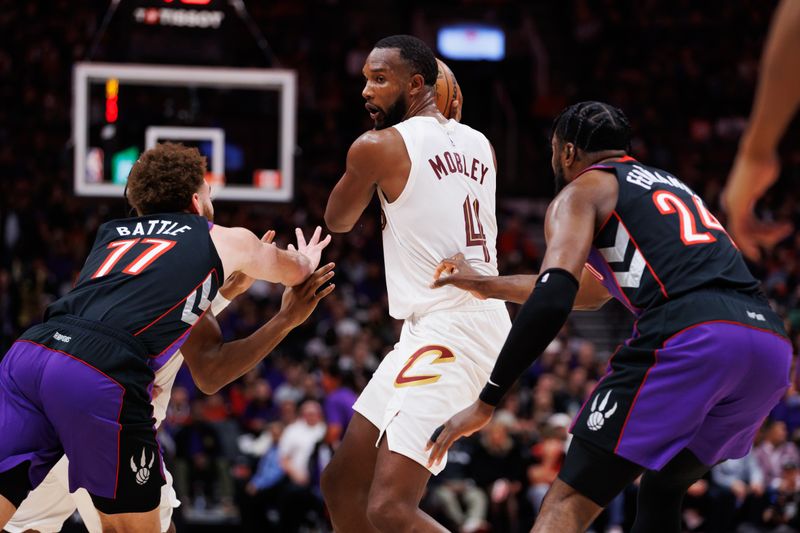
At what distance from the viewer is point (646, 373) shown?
398 centimetres

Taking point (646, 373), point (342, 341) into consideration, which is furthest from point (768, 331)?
point (342, 341)

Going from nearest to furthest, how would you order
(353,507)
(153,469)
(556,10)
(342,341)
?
(153,469)
(353,507)
(342,341)
(556,10)

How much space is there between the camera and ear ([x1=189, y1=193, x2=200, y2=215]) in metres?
4.93

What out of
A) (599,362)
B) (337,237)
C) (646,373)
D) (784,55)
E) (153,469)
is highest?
(784,55)

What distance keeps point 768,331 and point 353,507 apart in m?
1.99

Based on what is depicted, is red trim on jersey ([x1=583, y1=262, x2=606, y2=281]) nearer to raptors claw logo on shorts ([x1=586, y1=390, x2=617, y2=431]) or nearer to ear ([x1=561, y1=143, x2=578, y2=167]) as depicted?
ear ([x1=561, y1=143, x2=578, y2=167])

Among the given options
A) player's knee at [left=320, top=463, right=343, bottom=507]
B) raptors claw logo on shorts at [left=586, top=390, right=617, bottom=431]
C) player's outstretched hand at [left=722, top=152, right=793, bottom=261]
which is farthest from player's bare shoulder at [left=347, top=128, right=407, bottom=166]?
player's outstretched hand at [left=722, top=152, right=793, bottom=261]

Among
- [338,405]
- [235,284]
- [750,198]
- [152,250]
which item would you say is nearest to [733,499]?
[338,405]

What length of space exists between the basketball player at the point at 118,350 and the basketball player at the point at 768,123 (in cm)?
237

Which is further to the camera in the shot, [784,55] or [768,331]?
[768,331]

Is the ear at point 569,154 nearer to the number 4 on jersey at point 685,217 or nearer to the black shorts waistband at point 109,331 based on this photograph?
the number 4 on jersey at point 685,217

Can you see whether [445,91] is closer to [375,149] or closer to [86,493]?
[375,149]

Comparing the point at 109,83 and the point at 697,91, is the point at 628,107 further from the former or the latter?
the point at 109,83

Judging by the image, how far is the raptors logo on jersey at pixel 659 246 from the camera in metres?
4.09
